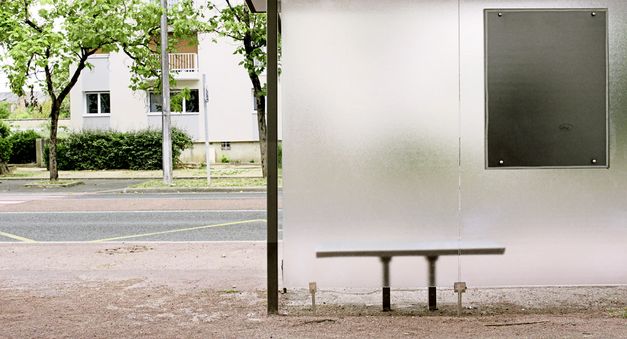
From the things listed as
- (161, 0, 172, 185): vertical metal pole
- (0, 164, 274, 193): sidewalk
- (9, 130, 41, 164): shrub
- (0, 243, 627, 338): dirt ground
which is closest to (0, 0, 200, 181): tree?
(161, 0, 172, 185): vertical metal pole

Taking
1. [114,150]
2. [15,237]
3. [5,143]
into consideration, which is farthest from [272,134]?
[5,143]

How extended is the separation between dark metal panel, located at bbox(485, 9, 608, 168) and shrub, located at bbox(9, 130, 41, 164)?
35.1m

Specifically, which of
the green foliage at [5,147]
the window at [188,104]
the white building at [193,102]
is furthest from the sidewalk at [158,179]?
the window at [188,104]

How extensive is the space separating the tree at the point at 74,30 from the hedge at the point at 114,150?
8.25 m

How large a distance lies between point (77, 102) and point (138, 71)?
629 inches

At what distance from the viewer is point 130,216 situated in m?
15.0

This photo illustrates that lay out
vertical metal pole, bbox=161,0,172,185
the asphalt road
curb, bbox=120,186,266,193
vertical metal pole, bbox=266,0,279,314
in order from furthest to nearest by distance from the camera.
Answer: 1. vertical metal pole, bbox=161,0,172,185
2. curb, bbox=120,186,266,193
3. the asphalt road
4. vertical metal pole, bbox=266,0,279,314

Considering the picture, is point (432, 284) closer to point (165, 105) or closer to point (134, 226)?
point (134, 226)

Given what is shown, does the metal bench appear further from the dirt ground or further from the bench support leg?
the dirt ground

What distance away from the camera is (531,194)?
6.01 m

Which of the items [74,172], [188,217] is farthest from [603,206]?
[74,172]

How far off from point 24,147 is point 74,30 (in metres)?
16.1

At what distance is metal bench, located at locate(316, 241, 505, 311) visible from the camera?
235 inches

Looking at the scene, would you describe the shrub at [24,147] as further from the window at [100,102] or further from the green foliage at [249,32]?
the green foliage at [249,32]
